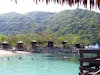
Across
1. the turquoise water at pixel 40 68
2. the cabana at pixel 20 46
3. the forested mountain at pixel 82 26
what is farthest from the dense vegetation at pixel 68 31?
the turquoise water at pixel 40 68

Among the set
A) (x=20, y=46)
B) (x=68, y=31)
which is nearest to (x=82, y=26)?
(x=68, y=31)

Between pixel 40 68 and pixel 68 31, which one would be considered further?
pixel 68 31

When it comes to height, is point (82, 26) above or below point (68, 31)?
above

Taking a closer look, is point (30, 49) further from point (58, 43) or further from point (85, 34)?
point (85, 34)

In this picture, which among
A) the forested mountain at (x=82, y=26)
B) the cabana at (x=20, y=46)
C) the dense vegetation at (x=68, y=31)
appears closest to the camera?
the cabana at (x=20, y=46)

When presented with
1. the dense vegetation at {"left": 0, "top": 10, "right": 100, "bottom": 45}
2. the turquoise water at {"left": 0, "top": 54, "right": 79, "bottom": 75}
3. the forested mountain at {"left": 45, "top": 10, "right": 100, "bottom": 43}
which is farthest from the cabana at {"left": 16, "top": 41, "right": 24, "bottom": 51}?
the forested mountain at {"left": 45, "top": 10, "right": 100, "bottom": 43}

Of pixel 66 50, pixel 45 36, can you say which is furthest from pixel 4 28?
pixel 66 50

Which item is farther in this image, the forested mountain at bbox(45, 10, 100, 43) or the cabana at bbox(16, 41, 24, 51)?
the forested mountain at bbox(45, 10, 100, 43)

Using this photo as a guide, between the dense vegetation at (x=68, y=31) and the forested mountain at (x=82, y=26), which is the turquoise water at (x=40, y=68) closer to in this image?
the dense vegetation at (x=68, y=31)

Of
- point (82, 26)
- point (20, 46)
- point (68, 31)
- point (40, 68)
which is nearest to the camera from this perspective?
point (40, 68)

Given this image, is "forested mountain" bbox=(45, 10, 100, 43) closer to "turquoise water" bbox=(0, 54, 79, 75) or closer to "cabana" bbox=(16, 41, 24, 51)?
"cabana" bbox=(16, 41, 24, 51)

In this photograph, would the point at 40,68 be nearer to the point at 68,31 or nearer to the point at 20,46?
the point at 20,46

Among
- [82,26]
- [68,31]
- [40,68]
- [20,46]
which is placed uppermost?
[82,26]

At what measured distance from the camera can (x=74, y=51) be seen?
5428 cm
